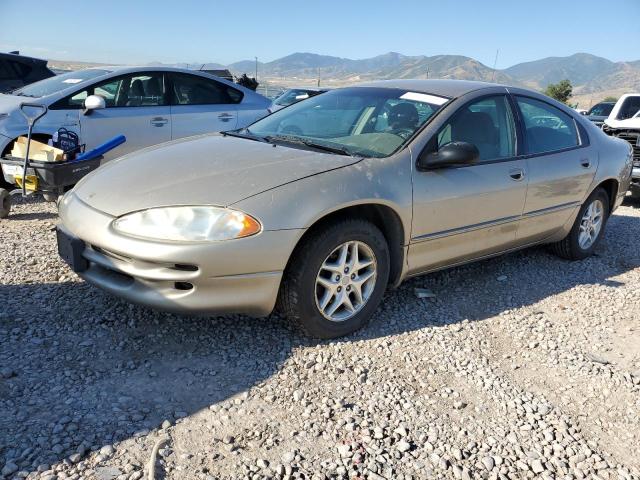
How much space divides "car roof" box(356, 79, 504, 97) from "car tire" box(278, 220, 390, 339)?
1314 millimetres

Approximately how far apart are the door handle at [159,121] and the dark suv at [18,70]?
4.01 meters

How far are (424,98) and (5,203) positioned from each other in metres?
4.07

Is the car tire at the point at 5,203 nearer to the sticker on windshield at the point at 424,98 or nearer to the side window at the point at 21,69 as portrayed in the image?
the sticker on windshield at the point at 424,98

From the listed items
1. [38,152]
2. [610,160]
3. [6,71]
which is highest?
[6,71]

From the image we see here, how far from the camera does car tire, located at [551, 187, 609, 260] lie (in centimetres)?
484

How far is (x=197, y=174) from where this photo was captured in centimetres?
307

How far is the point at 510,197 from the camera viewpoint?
391 cm

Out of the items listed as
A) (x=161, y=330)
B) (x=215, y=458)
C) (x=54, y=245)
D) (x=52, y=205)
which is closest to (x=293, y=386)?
(x=215, y=458)

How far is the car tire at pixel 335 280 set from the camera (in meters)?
2.96

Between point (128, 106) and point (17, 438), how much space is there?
4.91 m

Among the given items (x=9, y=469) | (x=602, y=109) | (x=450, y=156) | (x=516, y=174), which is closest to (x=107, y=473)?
(x=9, y=469)

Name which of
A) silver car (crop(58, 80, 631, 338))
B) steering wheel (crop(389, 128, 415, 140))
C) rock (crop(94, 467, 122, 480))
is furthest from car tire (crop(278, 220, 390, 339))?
rock (crop(94, 467, 122, 480))

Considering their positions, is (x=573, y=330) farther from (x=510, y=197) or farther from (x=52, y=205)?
(x=52, y=205)

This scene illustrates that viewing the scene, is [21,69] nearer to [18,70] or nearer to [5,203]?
[18,70]
